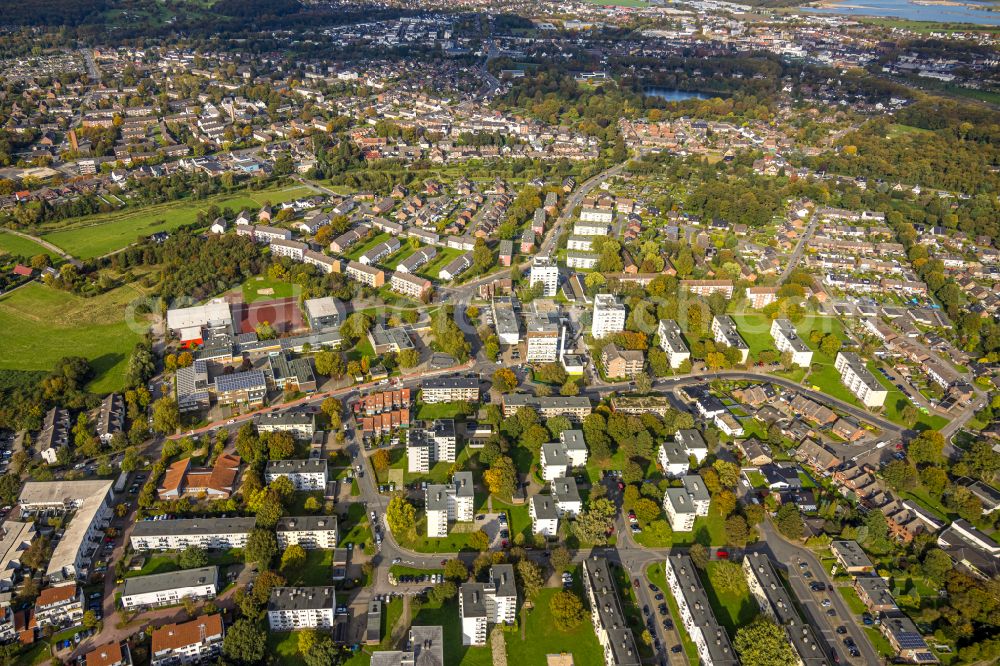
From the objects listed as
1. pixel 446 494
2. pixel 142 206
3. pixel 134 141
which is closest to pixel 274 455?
pixel 446 494

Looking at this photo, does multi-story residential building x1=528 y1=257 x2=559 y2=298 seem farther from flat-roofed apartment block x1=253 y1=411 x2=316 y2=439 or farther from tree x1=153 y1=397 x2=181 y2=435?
tree x1=153 y1=397 x2=181 y2=435

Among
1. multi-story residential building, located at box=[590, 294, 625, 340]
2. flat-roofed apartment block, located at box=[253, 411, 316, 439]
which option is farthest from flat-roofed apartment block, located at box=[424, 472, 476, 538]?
multi-story residential building, located at box=[590, 294, 625, 340]

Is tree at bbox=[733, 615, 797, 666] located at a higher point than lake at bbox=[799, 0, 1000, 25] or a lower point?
lower

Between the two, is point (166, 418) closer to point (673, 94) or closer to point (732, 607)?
point (732, 607)

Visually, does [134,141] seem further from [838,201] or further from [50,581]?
[838,201]

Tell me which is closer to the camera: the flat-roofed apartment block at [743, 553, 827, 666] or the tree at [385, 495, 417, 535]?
the flat-roofed apartment block at [743, 553, 827, 666]

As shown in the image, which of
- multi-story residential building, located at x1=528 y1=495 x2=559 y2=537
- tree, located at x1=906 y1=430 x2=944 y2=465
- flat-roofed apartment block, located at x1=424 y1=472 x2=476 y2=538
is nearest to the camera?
flat-roofed apartment block, located at x1=424 y1=472 x2=476 y2=538
